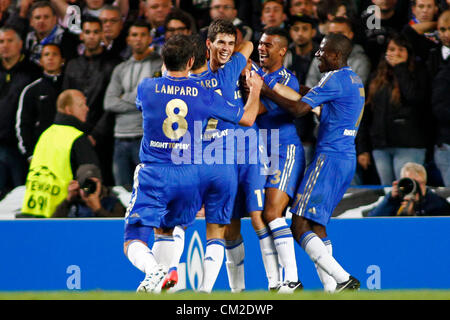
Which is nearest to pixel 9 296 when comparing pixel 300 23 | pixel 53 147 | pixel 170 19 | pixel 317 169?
pixel 53 147

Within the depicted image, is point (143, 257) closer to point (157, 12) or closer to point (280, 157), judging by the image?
point (280, 157)

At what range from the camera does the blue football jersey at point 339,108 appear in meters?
6.83

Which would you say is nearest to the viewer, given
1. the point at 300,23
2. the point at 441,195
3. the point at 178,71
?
the point at 178,71

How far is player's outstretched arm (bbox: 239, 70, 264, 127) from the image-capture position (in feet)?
21.3

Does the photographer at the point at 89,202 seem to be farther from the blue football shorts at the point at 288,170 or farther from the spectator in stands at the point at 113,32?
the blue football shorts at the point at 288,170

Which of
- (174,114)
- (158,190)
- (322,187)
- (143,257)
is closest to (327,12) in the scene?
(322,187)

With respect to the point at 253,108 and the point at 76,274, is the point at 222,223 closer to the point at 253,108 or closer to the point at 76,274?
the point at 253,108

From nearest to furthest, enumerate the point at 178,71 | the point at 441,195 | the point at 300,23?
the point at 178,71 < the point at 441,195 < the point at 300,23

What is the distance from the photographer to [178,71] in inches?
241

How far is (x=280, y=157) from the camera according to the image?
711cm

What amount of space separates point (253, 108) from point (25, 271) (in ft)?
10.7

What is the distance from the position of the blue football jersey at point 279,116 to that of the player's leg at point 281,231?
52 centimetres

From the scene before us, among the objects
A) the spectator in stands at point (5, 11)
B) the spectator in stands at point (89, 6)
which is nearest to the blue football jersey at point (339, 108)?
the spectator in stands at point (89, 6)

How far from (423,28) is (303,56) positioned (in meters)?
1.37
